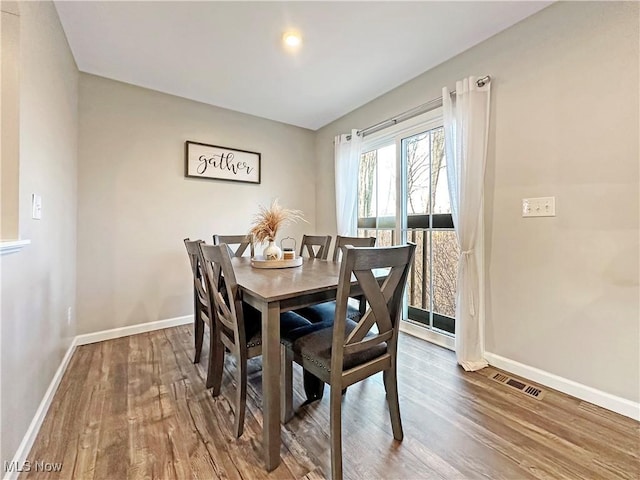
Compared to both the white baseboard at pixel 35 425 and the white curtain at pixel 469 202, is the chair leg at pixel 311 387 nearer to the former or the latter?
the white curtain at pixel 469 202

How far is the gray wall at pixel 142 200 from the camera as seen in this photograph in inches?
103

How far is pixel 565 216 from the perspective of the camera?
1.79m

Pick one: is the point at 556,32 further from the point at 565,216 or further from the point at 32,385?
the point at 32,385

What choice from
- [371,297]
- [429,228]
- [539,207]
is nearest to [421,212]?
[429,228]

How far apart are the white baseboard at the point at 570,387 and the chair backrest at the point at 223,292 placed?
6.26ft

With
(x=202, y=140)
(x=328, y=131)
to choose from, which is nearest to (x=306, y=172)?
(x=328, y=131)

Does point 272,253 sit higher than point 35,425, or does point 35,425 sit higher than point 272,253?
point 272,253

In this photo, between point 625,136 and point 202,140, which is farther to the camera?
point 202,140

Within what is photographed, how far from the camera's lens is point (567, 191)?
179cm

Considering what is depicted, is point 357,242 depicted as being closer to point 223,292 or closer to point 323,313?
point 323,313

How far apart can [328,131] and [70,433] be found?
373 centimetres

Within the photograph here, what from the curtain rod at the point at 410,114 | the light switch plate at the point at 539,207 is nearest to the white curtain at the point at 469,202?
the curtain rod at the point at 410,114

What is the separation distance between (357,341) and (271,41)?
2259mm

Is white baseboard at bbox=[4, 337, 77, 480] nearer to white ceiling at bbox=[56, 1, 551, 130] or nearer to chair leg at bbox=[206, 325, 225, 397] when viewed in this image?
chair leg at bbox=[206, 325, 225, 397]
